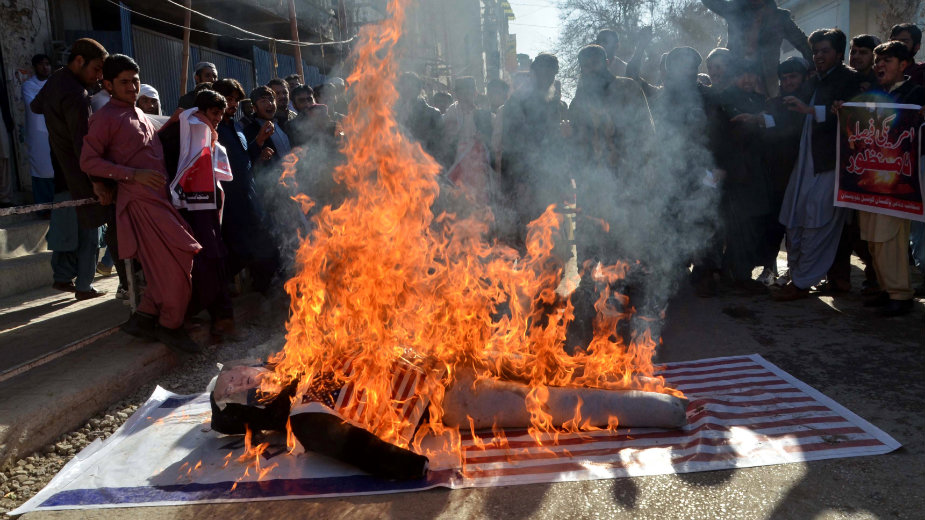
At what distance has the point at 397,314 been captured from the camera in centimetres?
407

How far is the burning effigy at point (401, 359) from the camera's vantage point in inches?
136

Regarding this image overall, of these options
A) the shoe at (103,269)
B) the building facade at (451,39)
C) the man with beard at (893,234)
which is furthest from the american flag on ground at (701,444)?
the building facade at (451,39)

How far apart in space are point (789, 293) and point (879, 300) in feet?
2.55

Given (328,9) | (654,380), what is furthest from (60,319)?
(328,9)

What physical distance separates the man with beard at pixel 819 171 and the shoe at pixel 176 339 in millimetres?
5419

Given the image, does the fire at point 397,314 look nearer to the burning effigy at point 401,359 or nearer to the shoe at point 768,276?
the burning effigy at point 401,359

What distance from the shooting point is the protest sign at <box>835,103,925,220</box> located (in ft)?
18.1

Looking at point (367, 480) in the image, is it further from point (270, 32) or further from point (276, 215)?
point (270, 32)

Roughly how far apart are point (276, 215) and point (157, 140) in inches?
63.3

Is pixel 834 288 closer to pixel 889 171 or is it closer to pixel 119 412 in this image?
pixel 889 171

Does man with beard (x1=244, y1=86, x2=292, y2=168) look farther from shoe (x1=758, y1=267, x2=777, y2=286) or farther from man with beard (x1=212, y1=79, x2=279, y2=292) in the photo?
shoe (x1=758, y1=267, x2=777, y2=286)

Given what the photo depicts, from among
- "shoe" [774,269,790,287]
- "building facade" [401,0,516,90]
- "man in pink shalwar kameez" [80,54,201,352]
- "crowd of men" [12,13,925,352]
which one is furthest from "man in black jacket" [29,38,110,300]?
"building facade" [401,0,516,90]

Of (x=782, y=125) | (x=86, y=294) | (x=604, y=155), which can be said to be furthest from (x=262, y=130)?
(x=782, y=125)

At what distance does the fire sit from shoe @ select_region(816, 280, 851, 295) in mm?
2574
